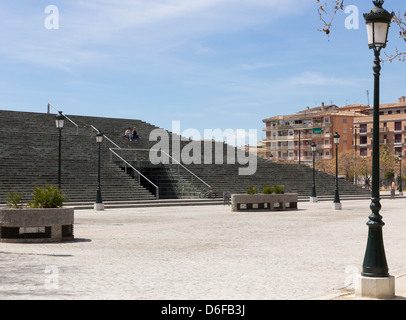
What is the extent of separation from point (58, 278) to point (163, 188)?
33599 millimetres

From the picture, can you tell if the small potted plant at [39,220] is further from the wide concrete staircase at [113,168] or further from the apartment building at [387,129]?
the apartment building at [387,129]

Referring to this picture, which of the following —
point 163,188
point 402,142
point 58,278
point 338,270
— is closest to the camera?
point 58,278

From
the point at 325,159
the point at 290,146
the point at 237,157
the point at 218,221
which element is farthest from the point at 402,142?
the point at 218,221

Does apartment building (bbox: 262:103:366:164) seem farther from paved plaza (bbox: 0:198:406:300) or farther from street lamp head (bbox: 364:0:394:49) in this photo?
street lamp head (bbox: 364:0:394:49)

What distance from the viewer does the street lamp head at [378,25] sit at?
853 centimetres

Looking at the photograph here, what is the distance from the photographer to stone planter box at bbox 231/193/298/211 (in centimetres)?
3052

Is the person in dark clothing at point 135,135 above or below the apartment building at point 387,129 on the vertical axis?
below

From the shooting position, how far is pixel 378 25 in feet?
28.1

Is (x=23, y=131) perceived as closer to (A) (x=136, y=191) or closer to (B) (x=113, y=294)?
(A) (x=136, y=191)

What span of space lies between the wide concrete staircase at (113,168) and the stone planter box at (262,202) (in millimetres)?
9061

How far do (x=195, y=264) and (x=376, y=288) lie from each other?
4257mm

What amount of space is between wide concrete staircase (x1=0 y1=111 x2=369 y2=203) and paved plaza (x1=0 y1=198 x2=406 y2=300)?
17.9 m

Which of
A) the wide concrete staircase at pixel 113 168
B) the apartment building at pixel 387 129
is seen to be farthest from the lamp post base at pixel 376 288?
the apartment building at pixel 387 129

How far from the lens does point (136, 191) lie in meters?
38.3
